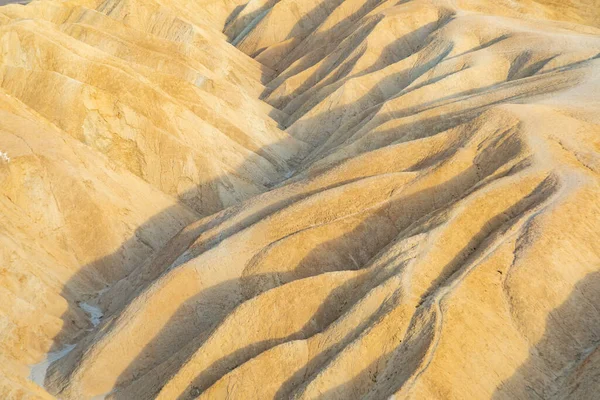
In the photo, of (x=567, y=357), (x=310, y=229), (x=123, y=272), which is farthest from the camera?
(x=123, y=272)

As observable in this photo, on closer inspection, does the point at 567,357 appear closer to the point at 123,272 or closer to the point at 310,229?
the point at 310,229

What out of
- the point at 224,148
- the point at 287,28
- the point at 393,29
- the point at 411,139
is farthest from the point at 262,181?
the point at 287,28

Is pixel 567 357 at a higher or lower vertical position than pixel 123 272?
higher

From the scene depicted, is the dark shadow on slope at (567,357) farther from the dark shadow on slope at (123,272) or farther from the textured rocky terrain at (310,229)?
the dark shadow on slope at (123,272)

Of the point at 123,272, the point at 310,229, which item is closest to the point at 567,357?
the point at 310,229

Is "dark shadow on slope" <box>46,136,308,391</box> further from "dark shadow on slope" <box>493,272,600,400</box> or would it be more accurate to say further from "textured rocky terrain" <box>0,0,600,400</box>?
"dark shadow on slope" <box>493,272,600,400</box>

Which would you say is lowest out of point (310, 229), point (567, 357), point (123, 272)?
point (123, 272)

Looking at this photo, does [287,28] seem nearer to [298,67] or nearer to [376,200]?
[298,67]
